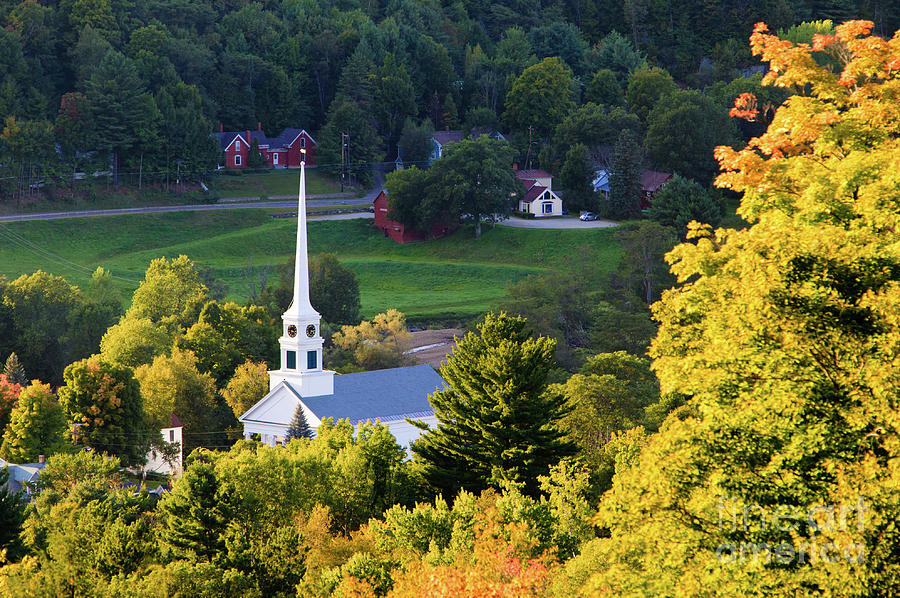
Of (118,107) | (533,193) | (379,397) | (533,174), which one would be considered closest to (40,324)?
(379,397)

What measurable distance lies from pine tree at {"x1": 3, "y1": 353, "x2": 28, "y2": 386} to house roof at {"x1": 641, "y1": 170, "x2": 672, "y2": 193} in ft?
216

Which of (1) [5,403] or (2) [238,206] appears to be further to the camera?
(2) [238,206]

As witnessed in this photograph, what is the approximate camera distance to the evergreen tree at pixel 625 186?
11738 centimetres

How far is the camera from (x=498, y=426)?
3444 cm

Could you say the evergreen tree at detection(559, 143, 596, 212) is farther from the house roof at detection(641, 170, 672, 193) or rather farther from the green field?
the green field

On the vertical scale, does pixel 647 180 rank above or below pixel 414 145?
below

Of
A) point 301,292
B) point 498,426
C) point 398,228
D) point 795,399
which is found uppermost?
point 795,399

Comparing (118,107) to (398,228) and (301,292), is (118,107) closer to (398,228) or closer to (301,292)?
(398,228)

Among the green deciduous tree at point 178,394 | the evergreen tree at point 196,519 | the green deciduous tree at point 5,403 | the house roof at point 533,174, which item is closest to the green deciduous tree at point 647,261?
the green deciduous tree at point 178,394

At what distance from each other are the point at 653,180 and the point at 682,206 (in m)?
17.3

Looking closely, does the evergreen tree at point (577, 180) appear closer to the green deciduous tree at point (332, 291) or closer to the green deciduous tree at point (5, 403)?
the green deciduous tree at point (332, 291)

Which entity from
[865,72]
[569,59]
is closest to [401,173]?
[569,59]

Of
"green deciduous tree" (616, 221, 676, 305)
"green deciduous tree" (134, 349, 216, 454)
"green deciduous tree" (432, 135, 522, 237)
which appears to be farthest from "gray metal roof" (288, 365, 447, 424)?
"green deciduous tree" (432, 135, 522, 237)

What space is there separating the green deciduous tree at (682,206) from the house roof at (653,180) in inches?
472
